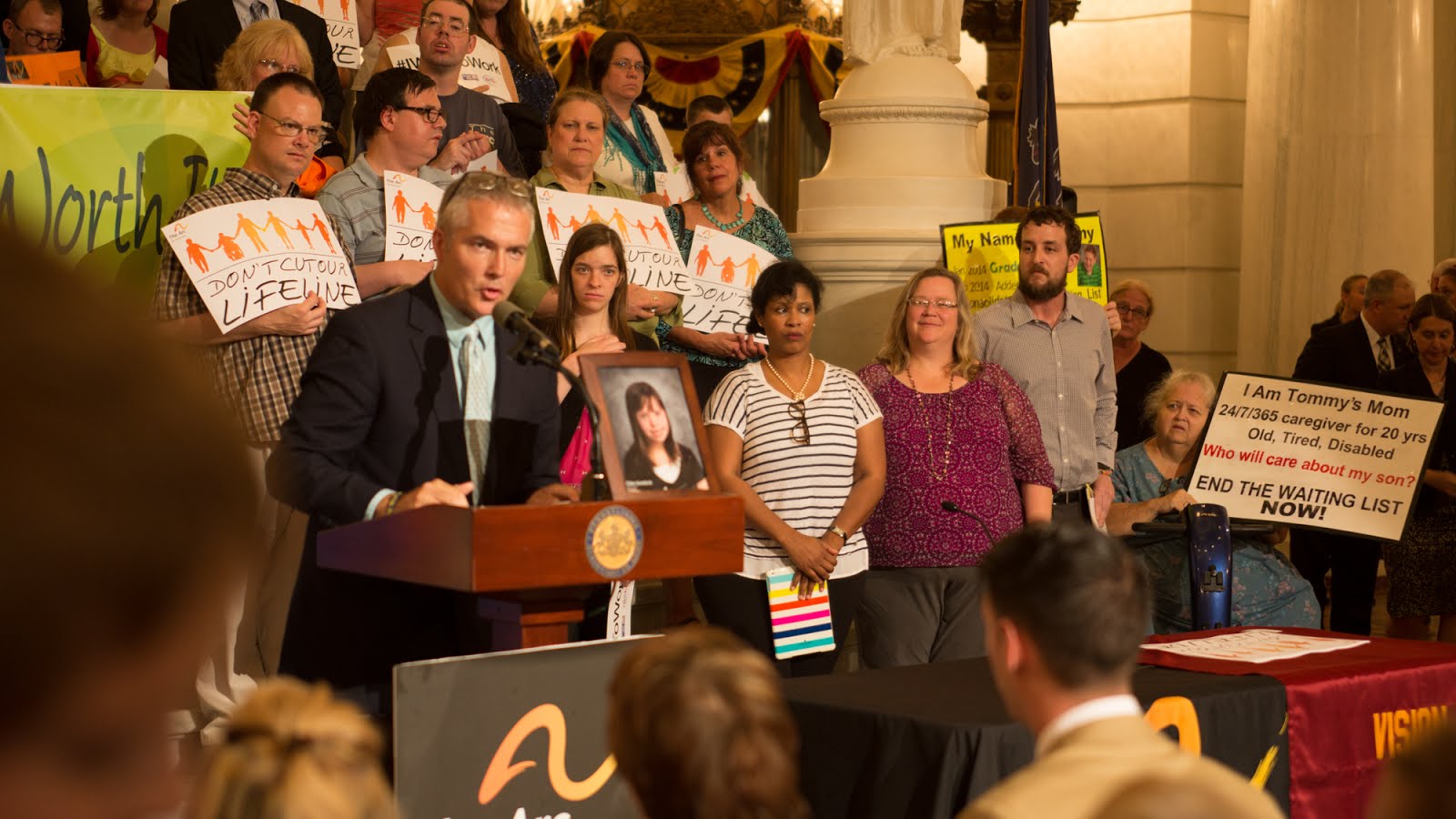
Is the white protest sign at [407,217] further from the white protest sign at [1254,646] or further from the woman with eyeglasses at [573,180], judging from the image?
the white protest sign at [1254,646]

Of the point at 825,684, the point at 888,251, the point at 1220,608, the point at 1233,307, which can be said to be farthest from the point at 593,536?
the point at 1233,307

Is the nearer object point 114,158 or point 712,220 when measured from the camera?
point 114,158

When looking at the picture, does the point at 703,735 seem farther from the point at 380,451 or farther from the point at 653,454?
the point at 380,451

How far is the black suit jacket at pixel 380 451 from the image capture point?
3.16 metres

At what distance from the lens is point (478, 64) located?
6.41m

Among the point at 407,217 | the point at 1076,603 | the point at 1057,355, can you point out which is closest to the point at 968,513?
the point at 1057,355

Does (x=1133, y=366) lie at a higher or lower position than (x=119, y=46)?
lower

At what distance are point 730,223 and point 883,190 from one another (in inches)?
58.7

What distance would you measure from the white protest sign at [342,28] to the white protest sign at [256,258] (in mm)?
2328

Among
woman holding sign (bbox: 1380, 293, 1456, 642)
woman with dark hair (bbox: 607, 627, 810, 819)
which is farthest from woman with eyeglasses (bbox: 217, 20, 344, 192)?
woman holding sign (bbox: 1380, 293, 1456, 642)

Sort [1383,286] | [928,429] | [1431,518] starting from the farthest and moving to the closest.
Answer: [1383,286] < [1431,518] < [928,429]

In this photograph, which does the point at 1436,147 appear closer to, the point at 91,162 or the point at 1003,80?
the point at 1003,80

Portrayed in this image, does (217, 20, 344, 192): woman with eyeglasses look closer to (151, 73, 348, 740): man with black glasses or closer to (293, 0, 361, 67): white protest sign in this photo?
(151, 73, 348, 740): man with black glasses

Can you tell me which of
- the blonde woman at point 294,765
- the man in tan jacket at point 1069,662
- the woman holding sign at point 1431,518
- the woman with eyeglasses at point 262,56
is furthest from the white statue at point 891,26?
the blonde woman at point 294,765
